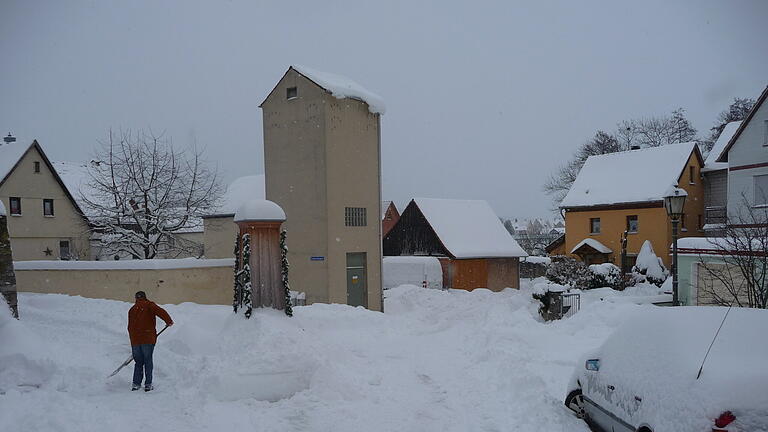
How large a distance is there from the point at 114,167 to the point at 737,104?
47.2 meters

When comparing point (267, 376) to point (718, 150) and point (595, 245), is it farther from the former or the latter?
point (718, 150)

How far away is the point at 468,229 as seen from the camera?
110 ft

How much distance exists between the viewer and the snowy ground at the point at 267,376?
6.69 m

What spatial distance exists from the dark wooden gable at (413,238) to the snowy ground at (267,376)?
19.0m

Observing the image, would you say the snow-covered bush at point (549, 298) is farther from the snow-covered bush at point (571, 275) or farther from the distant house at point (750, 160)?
the distant house at point (750, 160)

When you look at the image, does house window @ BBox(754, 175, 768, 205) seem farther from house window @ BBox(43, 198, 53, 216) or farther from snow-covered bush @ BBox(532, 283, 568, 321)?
house window @ BBox(43, 198, 53, 216)

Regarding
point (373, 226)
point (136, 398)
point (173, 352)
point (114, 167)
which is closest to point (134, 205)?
point (114, 167)

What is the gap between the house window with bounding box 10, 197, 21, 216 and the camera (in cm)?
2986

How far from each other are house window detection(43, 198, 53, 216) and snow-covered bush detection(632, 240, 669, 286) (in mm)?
34892

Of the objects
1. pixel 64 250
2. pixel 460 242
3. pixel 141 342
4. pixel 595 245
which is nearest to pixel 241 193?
pixel 64 250

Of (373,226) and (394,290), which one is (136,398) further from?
(394,290)

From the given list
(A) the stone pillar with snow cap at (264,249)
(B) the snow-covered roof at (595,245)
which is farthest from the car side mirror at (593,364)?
(B) the snow-covered roof at (595,245)

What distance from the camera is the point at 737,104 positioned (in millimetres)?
Answer: 43250

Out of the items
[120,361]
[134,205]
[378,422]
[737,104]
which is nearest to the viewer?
[378,422]
